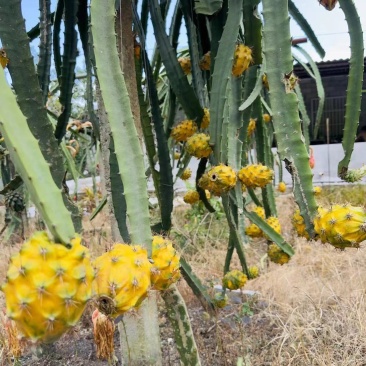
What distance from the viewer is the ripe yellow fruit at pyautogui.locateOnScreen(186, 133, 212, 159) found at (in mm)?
1109

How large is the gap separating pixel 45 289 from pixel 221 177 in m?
0.66

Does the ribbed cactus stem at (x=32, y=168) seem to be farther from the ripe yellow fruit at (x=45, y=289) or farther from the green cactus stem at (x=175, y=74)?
the green cactus stem at (x=175, y=74)

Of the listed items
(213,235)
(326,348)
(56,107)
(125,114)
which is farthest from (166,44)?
(56,107)

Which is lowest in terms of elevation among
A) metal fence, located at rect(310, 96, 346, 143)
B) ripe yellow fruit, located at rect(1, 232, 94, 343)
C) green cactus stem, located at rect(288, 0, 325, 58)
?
metal fence, located at rect(310, 96, 346, 143)

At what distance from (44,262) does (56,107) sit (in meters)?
4.56

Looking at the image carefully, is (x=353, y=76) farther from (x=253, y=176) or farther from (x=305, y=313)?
(x=305, y=313)

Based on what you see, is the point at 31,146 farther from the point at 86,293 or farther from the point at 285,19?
the point at 285,19

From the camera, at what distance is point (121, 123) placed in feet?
2.26

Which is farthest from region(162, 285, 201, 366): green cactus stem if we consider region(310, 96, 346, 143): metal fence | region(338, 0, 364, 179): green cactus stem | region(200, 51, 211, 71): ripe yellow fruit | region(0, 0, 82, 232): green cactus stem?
region(310, 96, 346, 143): metal fence

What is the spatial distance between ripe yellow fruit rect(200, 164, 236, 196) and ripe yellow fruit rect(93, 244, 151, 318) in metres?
0.50

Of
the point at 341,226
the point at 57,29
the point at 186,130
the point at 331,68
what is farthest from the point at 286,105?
the point at 331,68

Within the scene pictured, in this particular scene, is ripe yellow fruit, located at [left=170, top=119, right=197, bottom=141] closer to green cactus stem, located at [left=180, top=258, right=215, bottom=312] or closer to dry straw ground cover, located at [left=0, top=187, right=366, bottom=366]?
green cactus stem, located at [left=180, top=258, right=215, bottom=312]

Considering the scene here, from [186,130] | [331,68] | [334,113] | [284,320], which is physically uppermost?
[186,130]

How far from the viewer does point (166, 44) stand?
1.18 m
